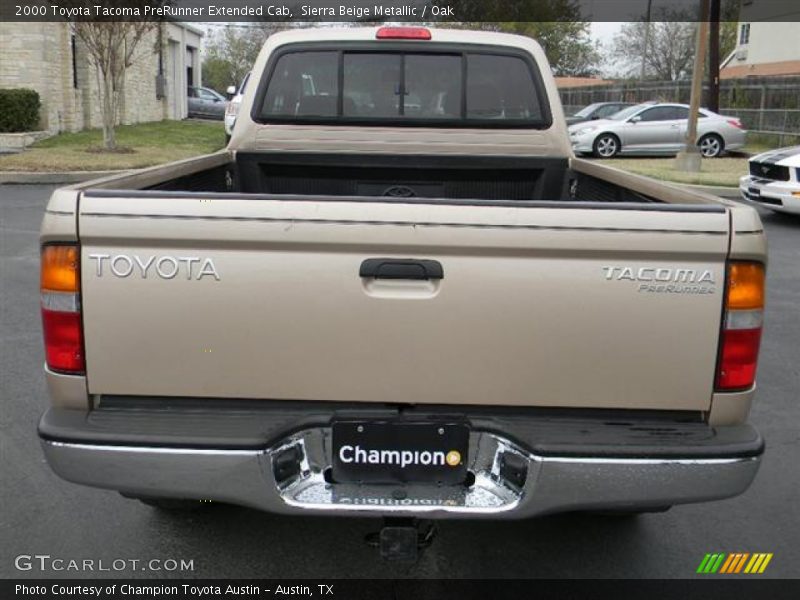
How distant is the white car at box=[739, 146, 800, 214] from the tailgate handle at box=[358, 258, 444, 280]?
10216 millimetres

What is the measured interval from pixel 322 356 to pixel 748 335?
Result: 4.36ft

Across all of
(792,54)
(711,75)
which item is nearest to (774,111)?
(711,75)

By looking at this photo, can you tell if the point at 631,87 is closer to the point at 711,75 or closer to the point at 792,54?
the point at 792,54

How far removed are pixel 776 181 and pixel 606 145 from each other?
10.3 meters

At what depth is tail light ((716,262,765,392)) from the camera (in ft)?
8.04

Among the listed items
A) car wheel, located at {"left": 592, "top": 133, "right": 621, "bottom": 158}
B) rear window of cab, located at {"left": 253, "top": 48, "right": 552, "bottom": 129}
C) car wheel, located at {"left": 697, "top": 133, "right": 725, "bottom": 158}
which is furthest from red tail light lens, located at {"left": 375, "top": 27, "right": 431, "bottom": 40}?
car wheel, located at {"left": 697, "top": 133, "right": 725, "bottom": 158}

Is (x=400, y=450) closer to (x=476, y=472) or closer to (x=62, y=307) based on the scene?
(x=476, y=472)

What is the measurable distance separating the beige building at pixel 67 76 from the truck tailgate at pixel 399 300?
69.3 feet

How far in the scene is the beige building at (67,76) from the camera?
68.1 ft

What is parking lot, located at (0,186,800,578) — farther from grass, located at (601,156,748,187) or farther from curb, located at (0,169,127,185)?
grass, located at (601,156,748,187)

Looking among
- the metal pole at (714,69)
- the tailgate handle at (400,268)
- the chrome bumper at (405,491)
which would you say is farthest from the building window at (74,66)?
the tailgate handle at (400,268)

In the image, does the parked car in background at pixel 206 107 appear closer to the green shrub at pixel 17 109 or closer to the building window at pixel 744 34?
the green shrub at pixel 17 109

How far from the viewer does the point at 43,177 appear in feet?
48.5

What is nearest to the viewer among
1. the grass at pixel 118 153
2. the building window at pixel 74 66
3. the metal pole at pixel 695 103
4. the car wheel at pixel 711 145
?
the grass at pixel 118 153
